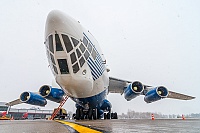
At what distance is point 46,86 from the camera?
9.73m

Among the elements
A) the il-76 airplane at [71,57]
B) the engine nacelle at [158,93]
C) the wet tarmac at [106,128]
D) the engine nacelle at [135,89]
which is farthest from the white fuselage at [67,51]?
the engine nacelle at [158,93]

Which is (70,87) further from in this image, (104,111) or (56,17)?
(104,111)

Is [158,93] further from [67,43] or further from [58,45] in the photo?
[58,45]

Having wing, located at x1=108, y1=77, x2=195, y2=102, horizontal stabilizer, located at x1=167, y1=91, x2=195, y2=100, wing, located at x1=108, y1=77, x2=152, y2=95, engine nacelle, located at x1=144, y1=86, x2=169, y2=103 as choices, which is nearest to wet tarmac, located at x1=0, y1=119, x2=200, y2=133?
wing, located at x1=108, y1=77, x2=195, y2=102

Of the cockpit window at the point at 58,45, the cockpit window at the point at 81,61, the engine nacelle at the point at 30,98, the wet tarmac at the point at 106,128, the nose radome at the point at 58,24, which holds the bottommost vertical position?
the wet tarmac at the point at 106,128

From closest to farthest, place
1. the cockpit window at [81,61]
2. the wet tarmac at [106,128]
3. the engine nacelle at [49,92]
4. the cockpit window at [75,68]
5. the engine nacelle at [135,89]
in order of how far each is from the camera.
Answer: the wet tarmac at [106,128] → the cockpit window at [75,68] → the cockpit window at [81,61] → the engine nacelle at [49,92] → the engine nacelle at [135,89]

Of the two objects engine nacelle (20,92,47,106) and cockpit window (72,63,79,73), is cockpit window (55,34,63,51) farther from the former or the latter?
engine nacelle (20,92,47,106)

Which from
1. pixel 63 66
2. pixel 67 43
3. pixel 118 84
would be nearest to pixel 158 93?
pixel 118 84

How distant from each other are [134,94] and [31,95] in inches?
233

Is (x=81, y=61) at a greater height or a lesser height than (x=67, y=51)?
lesser

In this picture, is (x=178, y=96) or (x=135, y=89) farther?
(x=178, y=96)

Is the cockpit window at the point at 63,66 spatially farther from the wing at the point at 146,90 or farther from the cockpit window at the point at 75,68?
the wing at the point at 146,90

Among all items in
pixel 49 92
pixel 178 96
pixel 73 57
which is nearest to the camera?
pixel 73 57

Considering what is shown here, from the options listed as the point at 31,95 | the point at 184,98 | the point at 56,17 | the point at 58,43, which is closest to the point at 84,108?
the point at 31,95
